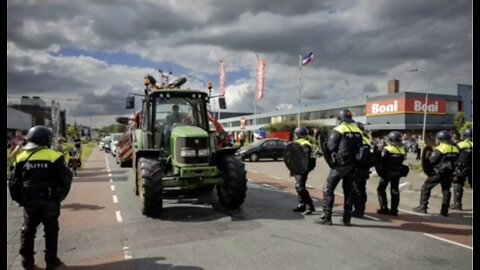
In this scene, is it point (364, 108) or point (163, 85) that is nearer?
point (163, 85)

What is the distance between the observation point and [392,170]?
9641 mm

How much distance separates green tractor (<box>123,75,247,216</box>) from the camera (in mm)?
9062

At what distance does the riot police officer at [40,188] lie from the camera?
5.70 meters

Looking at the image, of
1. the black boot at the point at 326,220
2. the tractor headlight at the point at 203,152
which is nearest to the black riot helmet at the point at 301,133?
the tractor headlight at the point at 203,152

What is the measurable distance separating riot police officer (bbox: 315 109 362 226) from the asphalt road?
0.38 metres

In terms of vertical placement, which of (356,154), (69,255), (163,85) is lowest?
(69,255)

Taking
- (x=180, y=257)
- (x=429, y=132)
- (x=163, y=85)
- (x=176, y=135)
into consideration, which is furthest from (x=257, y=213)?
(x=429, y=132)

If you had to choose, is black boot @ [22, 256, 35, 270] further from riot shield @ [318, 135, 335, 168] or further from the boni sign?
the boni sign

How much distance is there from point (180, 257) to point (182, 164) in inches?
127

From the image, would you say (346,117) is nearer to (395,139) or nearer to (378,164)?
(378,164)

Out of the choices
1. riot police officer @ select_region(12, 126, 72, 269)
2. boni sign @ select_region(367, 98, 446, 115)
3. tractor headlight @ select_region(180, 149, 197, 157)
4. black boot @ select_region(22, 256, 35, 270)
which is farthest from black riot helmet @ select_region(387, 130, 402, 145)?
boni sign @ select_region(367, 98, 446, 115)

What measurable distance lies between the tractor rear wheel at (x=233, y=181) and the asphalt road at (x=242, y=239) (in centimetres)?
30

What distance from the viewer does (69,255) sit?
21.8 ft

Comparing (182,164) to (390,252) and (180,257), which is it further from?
(390,252)
